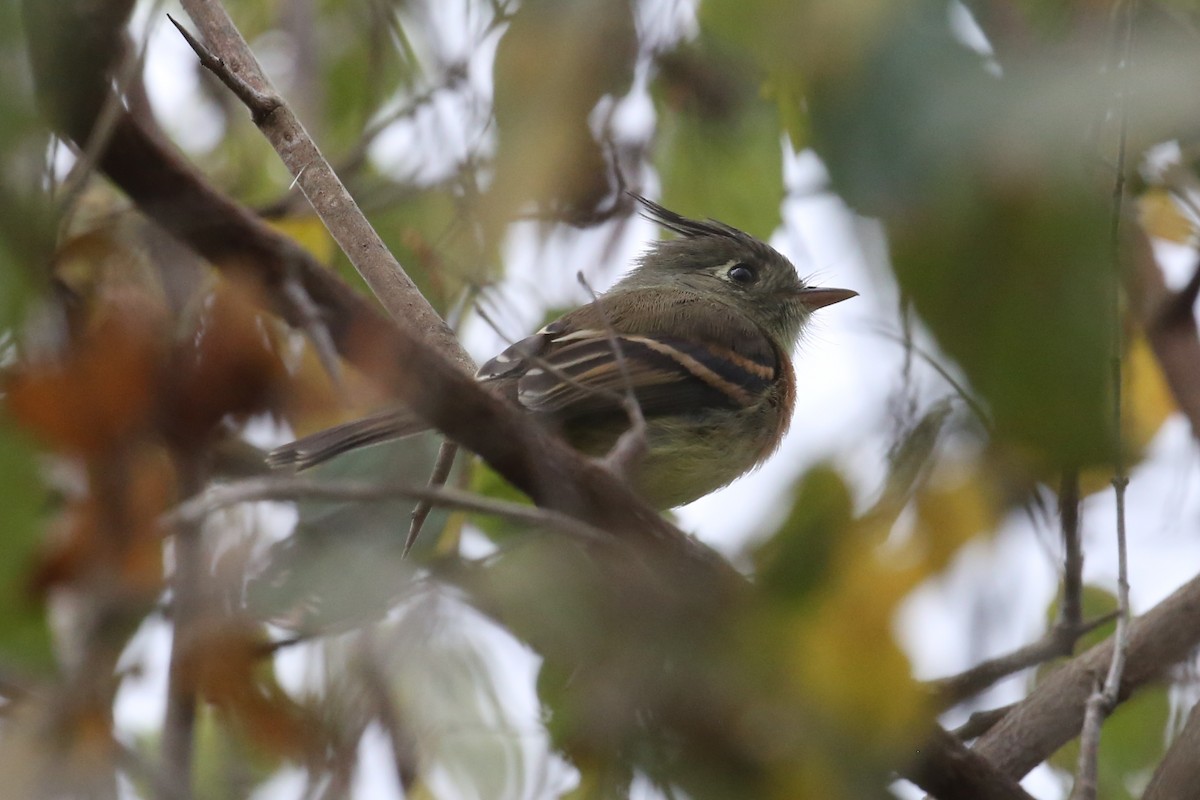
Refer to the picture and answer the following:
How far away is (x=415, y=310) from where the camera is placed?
2902 mm

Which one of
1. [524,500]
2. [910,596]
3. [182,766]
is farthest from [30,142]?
[524,500]

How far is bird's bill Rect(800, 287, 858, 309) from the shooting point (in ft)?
15.9

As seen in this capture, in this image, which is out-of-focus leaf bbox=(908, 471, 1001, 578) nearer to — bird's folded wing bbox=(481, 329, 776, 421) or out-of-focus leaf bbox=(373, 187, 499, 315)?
out-of-focus leaf bbox=(373, 187, 499, 315)

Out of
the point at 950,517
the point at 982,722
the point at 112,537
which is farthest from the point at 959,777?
the point at 112,537

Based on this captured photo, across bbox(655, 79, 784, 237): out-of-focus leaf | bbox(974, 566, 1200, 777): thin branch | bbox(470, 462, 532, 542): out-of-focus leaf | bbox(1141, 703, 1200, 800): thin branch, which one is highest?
bbox(655, 79, 784, 237): out-of-focus leaf

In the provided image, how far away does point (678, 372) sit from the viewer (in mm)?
3920

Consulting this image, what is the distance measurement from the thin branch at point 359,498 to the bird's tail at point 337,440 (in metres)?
1.27

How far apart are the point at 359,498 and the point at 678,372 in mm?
2468

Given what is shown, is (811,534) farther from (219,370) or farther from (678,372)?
(678,372)

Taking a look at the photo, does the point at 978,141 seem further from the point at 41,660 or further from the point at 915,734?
the point at 41,660

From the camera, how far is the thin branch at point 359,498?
1.45 metres

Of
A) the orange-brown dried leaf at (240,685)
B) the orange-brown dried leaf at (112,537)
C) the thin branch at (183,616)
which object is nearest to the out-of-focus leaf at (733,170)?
the thin branch at (183,616)

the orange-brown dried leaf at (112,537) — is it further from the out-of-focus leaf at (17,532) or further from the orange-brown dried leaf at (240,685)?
the orange-brown dried leaf at (240,685)

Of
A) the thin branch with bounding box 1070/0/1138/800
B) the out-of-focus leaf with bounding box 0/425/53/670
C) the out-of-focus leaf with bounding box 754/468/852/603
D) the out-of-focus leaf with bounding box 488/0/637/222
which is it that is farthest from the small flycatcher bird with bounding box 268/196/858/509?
the out-of-focus leaf with bounding box 754/468/852/603
